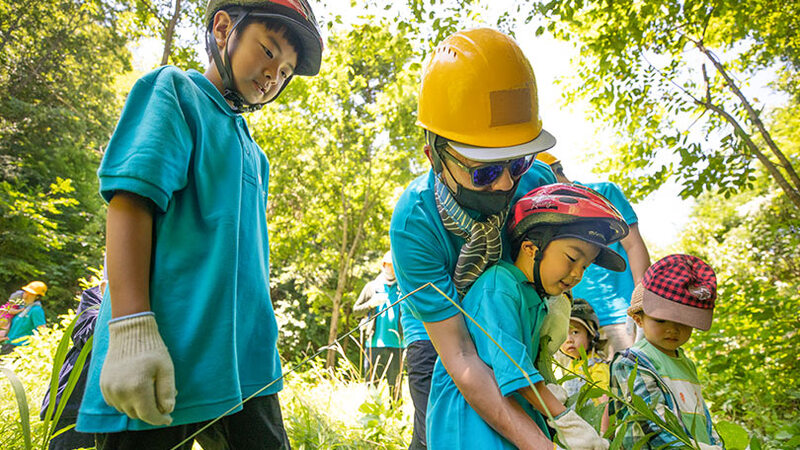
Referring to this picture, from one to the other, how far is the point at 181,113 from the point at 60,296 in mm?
17847

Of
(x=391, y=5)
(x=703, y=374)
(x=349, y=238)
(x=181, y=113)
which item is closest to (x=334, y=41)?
(x=349, y=238)

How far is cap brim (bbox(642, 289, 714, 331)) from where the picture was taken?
6.27ft

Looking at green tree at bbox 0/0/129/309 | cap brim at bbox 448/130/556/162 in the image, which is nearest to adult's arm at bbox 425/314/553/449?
cap brim at bbox 448/130/556/162

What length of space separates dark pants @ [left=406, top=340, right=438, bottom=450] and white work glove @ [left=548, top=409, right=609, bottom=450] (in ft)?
3.48

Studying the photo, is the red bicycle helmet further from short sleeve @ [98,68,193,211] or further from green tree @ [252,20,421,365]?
green tree @ [252,20,421,365]

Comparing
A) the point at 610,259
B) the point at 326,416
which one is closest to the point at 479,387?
the point at 610,259

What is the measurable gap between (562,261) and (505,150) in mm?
402

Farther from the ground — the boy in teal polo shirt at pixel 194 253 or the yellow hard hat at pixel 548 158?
the yellow hard hat at pixel 548 158

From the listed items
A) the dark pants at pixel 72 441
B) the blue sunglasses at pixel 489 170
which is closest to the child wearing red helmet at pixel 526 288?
the blue sunglasses at pixel 489 170

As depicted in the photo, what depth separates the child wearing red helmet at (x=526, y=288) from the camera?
4.26 ft

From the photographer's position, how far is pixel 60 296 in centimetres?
1511

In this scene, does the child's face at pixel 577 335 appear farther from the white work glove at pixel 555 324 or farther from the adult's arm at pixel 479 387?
the adult's arm at pixel 479 387

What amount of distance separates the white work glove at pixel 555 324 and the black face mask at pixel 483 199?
360mm

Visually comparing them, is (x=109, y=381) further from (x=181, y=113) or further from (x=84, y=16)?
(x=84, y=16)
